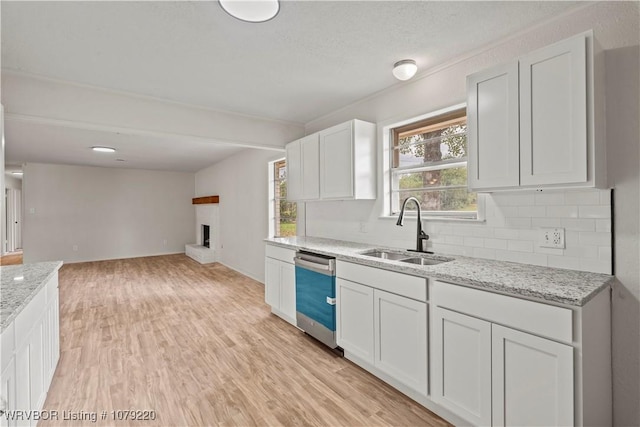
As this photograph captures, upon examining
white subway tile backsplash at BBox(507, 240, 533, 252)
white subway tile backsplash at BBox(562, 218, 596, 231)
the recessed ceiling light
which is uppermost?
the recessed ceiling light

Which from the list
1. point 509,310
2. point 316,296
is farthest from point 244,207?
point 509,310

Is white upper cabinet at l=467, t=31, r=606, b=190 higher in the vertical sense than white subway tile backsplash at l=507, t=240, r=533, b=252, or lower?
higher

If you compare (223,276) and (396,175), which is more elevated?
(396,175)

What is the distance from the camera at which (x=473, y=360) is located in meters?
1.64

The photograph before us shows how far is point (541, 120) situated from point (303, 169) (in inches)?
94.7

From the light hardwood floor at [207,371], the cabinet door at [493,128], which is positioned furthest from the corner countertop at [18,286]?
the cabinet door at [493,128]

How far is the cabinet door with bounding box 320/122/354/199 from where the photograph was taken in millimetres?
2965

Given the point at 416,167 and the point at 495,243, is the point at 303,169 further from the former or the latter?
the point at 495,243

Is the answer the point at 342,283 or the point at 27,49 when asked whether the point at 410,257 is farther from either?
the point at 27,49

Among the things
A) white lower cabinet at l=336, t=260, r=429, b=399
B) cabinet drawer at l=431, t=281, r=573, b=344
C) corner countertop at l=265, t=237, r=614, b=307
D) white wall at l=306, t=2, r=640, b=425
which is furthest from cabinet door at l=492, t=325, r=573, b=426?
white wall at l=306, t=2, r=640, b=425

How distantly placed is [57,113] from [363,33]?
261 centimetres

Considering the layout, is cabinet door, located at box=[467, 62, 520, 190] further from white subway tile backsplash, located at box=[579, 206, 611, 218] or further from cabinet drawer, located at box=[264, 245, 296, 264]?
cabinet drawer, located at box=[264, 245, 296, 264]

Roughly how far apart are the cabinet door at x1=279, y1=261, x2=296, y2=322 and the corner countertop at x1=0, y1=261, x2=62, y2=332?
191 cm

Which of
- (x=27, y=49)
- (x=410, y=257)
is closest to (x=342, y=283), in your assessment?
(x=410, y=257)
